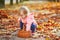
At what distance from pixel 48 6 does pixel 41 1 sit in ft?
0.40

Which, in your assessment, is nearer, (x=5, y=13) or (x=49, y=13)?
(x=5, y=13)

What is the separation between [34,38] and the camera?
1684 millimetres

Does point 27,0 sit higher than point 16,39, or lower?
higher

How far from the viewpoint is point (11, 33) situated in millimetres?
1756

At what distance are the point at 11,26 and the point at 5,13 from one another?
25 cm

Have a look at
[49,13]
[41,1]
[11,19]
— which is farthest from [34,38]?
[41,1]

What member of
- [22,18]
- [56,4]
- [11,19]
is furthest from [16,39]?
[56,4]

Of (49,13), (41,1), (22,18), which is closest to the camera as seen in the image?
(22,18)

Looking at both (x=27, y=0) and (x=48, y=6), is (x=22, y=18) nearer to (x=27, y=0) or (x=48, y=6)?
(x=27, y=0)

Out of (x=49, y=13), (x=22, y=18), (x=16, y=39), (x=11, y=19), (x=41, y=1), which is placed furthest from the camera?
(x=41, y=1)

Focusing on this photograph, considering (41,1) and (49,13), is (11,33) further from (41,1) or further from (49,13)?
(41,1)

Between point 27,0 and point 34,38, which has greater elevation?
point 27,0

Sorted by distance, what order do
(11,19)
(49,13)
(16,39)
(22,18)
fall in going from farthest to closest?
1. (49,13)
2. (11,19)
3. (22,18)
4. (16,39)

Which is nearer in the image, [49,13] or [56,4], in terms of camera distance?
[49,13]
